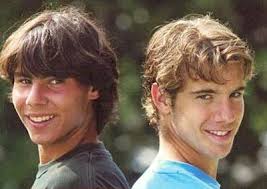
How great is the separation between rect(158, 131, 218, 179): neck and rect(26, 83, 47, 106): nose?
0.37 m

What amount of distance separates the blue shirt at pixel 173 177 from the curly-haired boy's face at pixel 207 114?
0.07 m

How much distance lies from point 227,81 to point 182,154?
0.25 meters

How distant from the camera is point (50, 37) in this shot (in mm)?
3627

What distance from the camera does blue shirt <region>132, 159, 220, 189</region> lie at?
353cm

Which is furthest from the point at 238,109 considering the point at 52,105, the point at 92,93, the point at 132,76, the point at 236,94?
the point at 132,76

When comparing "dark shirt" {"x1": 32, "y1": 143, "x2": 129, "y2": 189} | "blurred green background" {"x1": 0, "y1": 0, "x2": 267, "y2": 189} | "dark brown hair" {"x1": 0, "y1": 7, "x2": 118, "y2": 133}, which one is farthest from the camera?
"blurred green background" {"x1": 0, "y1": 0, "x2": 267, "y2": 189}

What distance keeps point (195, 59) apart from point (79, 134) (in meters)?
0.40

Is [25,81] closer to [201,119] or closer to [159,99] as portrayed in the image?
[159,99]

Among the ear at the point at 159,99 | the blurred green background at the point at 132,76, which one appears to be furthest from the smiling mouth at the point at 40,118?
the blurred green background at the point at 132,76

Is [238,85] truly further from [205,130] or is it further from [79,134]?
[79,134]

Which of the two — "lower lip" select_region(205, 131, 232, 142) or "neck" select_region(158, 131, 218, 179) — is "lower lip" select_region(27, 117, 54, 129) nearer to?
"neck" select_region(158, 131, 218, 179)

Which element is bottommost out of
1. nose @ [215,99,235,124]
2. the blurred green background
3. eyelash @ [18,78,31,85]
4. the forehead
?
the blurred green background

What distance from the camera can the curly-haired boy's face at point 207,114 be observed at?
357 centimetres

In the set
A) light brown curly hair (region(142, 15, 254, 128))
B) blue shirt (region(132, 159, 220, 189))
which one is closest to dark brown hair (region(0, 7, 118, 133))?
light brown curly hair (region(142, 15, 254, 128))
